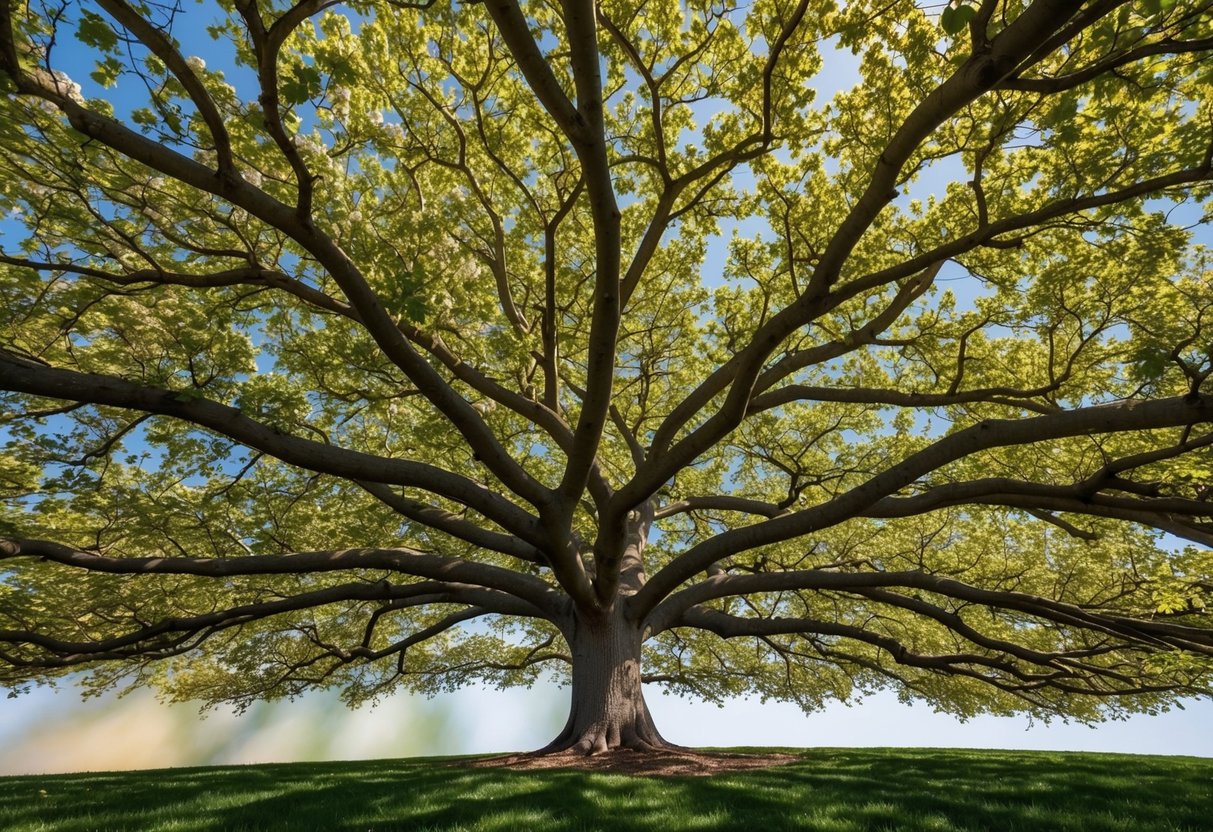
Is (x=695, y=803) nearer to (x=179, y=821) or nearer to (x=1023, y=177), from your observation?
(x=179, y=821)

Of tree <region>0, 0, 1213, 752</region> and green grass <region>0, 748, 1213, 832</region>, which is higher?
tree <region>0, 0, 1213, 752</region>

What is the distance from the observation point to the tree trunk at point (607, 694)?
29.0 feet

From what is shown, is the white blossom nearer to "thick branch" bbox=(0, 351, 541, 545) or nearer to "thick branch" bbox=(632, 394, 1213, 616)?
"thick branch" bbox=(0, 351, 541, 545)

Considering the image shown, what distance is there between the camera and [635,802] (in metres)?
4.88

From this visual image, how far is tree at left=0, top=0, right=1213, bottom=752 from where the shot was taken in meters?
5.01

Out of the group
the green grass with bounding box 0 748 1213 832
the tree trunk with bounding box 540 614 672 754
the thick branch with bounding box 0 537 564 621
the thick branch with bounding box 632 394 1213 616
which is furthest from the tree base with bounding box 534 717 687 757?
the thick branch with bounding box 632 394 1213 616

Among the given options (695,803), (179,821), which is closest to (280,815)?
(179,821)

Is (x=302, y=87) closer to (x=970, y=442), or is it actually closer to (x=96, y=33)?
(x=96, y=33)

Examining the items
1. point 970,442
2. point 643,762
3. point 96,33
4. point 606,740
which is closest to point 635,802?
point 643,762

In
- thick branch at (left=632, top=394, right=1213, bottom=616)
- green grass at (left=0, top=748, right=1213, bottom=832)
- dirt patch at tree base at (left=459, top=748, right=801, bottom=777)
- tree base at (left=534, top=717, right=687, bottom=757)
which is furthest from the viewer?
tree base at (left=534, top=717, right=687, bottom=757)

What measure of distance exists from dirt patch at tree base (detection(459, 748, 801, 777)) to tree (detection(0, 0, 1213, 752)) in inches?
21.4

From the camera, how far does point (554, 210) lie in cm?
1033

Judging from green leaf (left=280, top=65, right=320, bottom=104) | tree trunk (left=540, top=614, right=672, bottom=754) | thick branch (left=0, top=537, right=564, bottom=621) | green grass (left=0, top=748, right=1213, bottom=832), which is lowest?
green grass (left=0, top=748, right=1213, bottom=832)

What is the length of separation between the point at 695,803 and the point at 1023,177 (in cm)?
938
